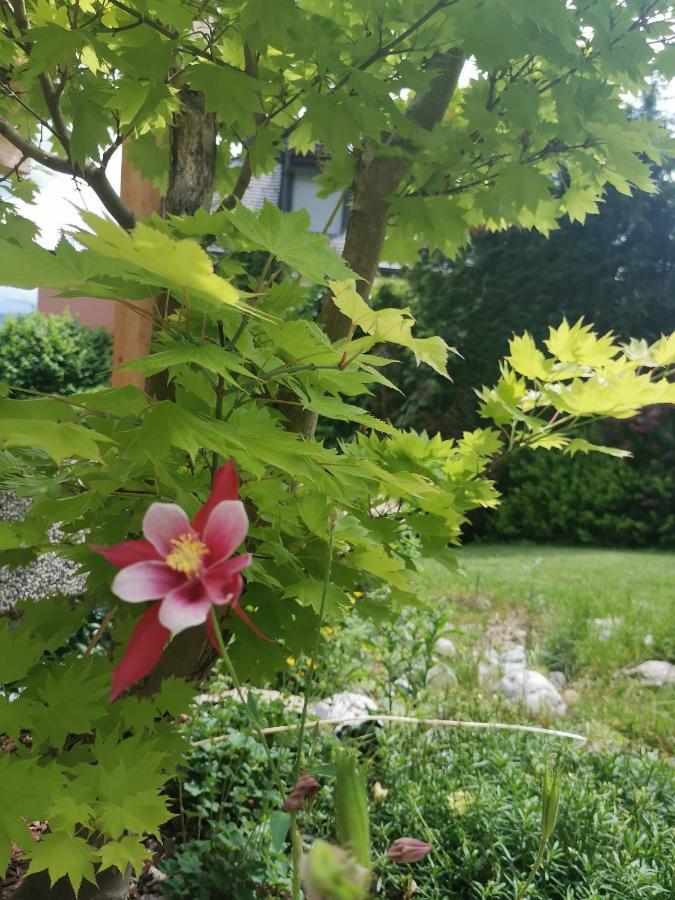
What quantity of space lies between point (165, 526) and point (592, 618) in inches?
165

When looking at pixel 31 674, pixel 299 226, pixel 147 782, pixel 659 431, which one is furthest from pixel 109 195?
pixel 659 431

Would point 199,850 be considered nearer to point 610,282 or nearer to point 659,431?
point 659,431

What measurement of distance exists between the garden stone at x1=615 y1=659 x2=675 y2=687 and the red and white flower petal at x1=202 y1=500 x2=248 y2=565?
342cm

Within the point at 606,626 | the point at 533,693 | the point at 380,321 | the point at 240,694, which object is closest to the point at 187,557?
the point at 240,694

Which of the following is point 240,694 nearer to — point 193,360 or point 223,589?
point 223,589

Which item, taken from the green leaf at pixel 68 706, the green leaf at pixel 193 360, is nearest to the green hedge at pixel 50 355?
the green leaf at pixel 68 706

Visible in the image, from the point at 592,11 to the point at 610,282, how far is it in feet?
26.2

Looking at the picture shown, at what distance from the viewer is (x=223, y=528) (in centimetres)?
51

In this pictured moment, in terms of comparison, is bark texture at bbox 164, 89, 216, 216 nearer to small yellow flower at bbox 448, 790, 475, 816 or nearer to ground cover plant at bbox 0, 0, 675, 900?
ground cover plant at bbox 0, 0, 675, 900

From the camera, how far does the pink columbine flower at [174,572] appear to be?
48 centimetres

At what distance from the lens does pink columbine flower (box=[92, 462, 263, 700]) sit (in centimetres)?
48

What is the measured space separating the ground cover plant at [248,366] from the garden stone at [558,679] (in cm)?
199

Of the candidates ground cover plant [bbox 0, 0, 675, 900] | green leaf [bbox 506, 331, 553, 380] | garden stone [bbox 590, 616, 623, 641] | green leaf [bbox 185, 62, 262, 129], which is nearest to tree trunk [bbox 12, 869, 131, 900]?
ground cover plant [bbox 0, 0, 675, 900]

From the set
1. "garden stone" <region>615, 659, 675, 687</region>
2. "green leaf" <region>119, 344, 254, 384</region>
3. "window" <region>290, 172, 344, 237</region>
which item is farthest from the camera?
"window" <region>290, 172, 344, 237</region>
